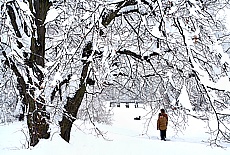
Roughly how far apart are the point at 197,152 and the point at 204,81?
5393mm

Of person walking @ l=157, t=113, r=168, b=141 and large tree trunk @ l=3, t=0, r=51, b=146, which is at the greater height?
large tree trunk @ l=3, t=0, r=51, b=146

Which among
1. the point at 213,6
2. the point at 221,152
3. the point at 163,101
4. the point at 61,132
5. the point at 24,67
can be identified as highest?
the point at 213,6

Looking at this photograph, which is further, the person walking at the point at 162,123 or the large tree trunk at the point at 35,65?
the person walking at the point at 162,123

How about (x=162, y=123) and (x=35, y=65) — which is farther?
(x=162, y=123)

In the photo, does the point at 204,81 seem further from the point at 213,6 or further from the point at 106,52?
the point at 213,6

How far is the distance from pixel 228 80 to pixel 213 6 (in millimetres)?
3360

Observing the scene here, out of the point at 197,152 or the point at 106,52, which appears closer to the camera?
the point at 106,52

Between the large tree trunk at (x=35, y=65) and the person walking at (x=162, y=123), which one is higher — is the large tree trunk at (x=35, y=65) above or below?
above

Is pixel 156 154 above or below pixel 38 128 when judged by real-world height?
below

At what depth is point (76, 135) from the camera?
784 centimetres

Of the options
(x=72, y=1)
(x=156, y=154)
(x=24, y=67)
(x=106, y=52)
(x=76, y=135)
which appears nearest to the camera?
(x=106, y=52)

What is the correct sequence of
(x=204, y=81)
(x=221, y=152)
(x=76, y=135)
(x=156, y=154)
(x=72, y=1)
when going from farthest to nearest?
1. (x=221, y=152)
2. (x=76, y=135)
3. (x=156, y=154)
4. (x=72, y=1)
5. (x=204, y=81)

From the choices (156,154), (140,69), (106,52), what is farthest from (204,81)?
(140,69)

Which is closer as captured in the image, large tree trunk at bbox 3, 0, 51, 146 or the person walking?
large tree trunk at bbox 3, 0, 51, 146
